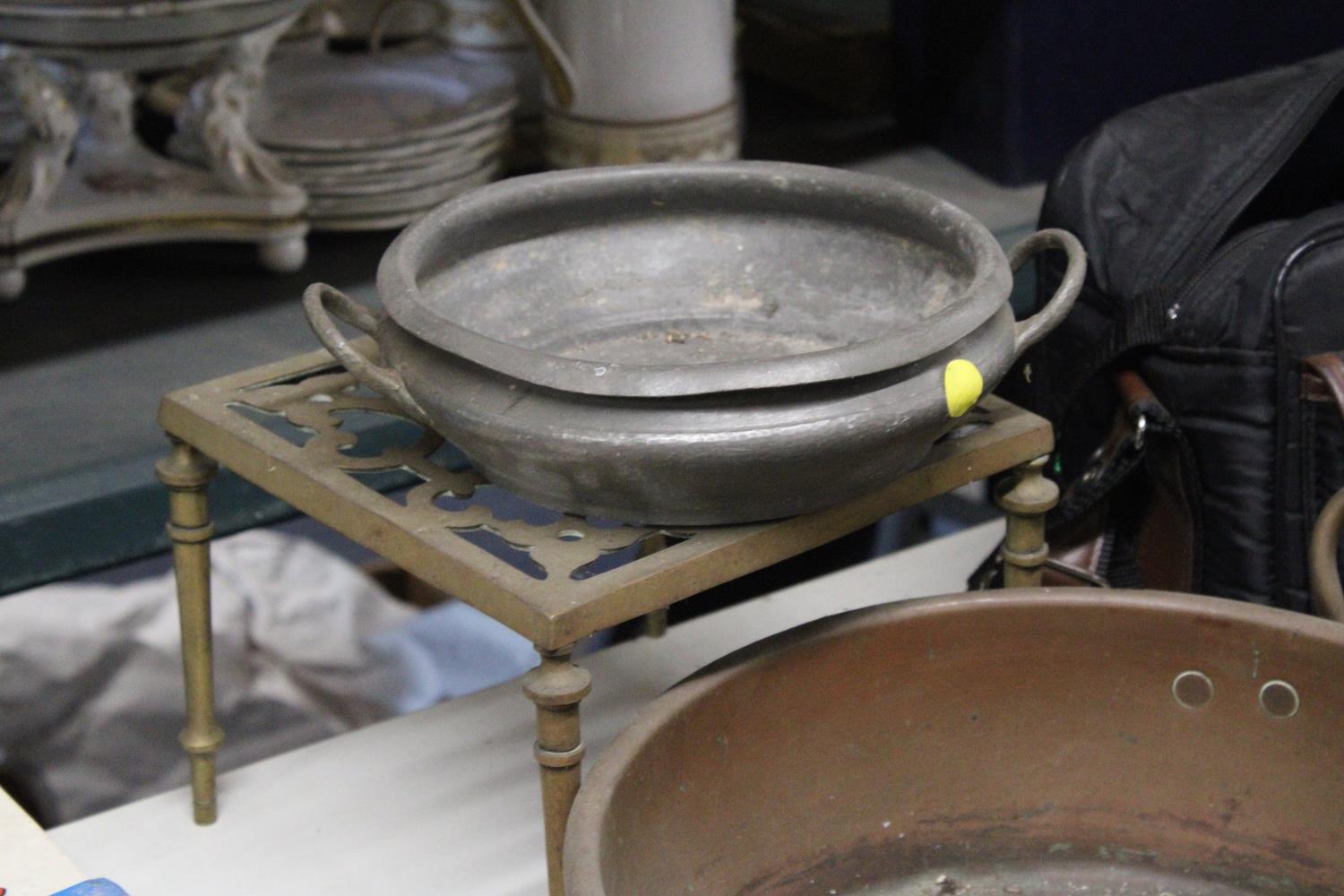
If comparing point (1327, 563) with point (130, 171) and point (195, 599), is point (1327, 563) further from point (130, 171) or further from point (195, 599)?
point (130, 171)

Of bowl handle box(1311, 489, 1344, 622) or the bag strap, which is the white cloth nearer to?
the bag strap

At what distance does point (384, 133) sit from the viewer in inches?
62.2

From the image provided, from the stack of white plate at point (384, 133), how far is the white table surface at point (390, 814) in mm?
488

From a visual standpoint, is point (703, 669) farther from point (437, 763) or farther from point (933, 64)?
point (933, 64)

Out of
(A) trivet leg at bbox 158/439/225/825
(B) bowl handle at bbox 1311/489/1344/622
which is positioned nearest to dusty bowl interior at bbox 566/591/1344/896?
(B) bowl handle at bbox 1311/489/1344/622

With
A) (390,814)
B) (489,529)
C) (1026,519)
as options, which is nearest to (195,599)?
(390,814)

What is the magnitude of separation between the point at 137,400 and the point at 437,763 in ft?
1.41

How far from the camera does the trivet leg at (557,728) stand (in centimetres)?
82

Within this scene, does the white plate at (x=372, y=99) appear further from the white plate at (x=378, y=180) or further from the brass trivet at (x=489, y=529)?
the brass trivet at (x=489, y=529)

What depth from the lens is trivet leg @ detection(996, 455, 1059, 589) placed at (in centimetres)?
102

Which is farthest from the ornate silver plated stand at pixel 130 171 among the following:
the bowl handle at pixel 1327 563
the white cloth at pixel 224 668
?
the bowl handle at pixel 1327 563

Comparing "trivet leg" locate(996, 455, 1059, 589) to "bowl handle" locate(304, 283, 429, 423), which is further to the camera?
"trivet leg" locate(996, 455, 1059, 589)

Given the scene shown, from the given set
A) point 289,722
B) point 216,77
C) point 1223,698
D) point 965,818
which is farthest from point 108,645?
point 1223,698

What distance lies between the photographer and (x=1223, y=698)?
94cm
